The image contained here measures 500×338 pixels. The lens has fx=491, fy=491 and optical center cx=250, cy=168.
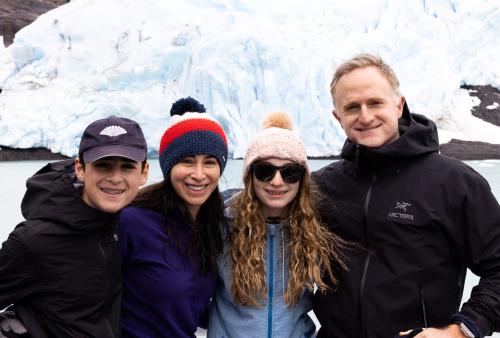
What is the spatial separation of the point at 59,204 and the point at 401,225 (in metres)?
0.84

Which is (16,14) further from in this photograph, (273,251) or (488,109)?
(273,251)

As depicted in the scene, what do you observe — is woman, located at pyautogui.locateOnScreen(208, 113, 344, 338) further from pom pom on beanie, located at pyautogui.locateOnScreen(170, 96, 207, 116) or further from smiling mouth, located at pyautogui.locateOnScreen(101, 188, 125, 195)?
smiling mouth, located at pyautogui.locateOnScreen(101, 188, 125, 195)

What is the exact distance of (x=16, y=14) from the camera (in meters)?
18.5

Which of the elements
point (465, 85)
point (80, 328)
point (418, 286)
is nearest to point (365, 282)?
point (418, 286)

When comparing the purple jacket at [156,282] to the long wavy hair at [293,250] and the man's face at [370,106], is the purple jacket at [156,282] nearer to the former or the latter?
the long wavy hair at [293,250]

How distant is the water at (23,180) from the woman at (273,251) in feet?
5.52

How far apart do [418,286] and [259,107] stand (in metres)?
9.07

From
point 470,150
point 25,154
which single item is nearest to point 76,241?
point 25,154

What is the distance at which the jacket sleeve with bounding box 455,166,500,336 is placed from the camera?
113 cm

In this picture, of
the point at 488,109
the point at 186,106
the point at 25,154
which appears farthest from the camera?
the point at 488,109

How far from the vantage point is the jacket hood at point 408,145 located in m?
1.25

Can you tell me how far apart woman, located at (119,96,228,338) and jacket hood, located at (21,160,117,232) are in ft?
0.60

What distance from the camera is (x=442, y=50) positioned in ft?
36.9

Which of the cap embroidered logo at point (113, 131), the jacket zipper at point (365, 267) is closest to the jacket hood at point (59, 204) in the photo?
the cap embroidered logo at point (113, 131)
